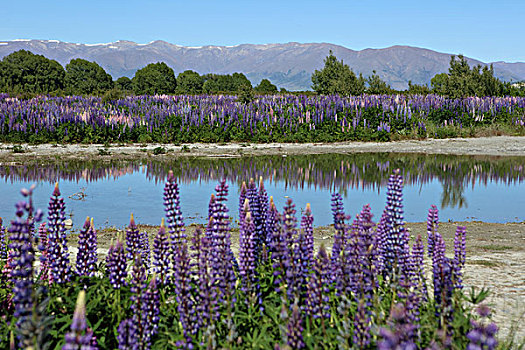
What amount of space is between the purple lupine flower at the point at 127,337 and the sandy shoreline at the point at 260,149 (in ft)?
62.5

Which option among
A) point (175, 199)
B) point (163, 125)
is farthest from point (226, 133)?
point (175, 199)

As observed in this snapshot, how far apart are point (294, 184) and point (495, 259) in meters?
8.26

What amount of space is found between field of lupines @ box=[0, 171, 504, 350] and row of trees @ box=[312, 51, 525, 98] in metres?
31.8

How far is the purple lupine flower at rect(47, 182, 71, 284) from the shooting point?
510 centimetres

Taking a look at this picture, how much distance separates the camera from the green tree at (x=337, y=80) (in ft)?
125

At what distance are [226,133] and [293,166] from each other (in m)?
7.67

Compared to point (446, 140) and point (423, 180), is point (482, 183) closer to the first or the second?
point (423, 180)

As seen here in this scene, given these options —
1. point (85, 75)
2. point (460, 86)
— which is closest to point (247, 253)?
point (460, 86)

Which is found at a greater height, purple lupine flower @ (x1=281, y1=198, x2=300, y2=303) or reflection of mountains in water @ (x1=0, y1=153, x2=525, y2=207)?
purple lupine flower @ (x1=281, y1=198, x2=300, y2=303)

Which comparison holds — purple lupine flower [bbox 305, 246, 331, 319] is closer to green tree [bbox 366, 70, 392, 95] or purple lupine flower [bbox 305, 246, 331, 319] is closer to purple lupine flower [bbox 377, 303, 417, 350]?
purple lupine flower [bbox 377, 303, 417, 350]

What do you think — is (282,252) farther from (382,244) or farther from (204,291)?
(382,244)

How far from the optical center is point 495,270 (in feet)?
26.9

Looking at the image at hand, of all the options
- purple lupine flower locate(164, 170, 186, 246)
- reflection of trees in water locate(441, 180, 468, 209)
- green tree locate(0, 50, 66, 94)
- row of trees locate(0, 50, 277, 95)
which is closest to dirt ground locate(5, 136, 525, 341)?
reflection of trees in water locate(441, 180, 468, 209)

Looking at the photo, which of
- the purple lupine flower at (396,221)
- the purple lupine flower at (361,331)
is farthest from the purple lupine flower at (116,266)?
the purple lupine flower at (396,221)
